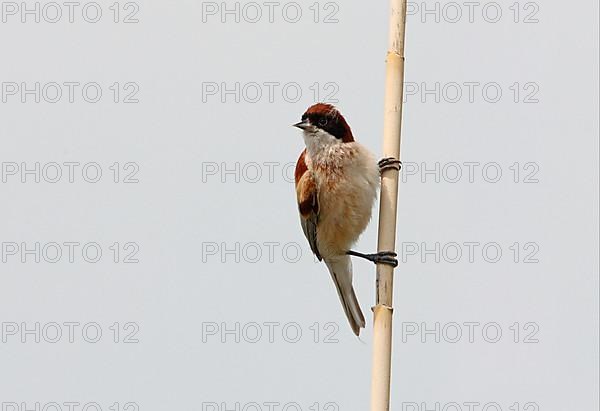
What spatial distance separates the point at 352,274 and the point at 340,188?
1.24 metres

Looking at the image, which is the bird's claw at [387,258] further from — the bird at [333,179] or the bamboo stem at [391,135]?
the bird at [333,179]

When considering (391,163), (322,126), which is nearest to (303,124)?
(322,126)

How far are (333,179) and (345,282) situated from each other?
1.26 m

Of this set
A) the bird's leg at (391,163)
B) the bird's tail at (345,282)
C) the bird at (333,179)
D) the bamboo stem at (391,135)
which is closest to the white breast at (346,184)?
the bird at (333,179)

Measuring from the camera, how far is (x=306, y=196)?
26.2ft

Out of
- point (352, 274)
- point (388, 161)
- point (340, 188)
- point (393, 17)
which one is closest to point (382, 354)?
point (388, 161)

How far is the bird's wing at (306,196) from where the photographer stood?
26.0 ft

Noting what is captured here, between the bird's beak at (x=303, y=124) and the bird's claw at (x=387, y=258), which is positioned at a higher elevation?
the bird's beak at (x=303, y=124)


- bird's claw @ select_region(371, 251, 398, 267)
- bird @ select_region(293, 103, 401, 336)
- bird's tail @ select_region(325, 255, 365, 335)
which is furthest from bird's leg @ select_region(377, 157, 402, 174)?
bird's tail @ select_region(325, 255, 365, 335)

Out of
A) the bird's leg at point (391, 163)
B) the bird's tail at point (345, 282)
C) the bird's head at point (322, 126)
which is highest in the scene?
the bird's head at point (322, 126)

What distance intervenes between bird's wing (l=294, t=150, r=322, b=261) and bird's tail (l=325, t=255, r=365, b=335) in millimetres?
471

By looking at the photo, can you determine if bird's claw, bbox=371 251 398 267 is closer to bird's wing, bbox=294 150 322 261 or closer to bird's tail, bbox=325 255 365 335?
bird's wing, bbox=294 150 322 261

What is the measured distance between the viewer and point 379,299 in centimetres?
533

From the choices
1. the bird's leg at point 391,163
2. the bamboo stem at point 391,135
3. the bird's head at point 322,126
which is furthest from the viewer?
the bird's head at point 322,126
